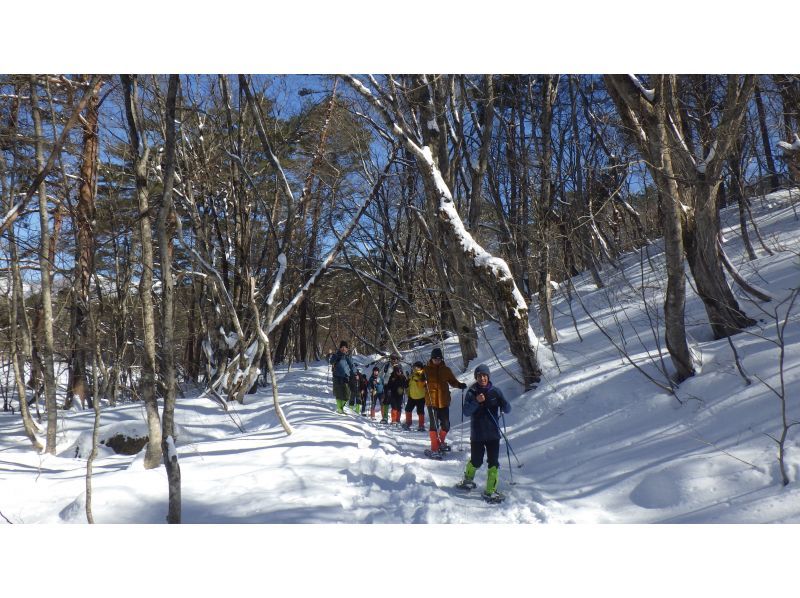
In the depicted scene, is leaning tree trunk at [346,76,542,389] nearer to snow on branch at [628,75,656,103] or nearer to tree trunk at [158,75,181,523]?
snow on branch at [628,75,656,103]

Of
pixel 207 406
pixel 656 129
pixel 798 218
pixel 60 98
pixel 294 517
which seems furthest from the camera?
pixel 798 218

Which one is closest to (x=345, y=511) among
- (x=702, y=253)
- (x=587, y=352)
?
(x=702, y=253)

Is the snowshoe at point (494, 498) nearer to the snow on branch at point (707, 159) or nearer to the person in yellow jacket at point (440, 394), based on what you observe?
the person in yellow jacket at point (440, 394)

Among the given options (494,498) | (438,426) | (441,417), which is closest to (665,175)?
(494,498)

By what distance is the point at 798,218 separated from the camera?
45.3ft

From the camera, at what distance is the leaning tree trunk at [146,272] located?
6.02m

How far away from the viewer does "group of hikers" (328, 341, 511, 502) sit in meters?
5.87

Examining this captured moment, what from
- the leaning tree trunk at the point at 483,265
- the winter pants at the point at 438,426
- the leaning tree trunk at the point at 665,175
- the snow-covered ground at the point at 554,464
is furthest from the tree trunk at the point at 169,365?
the leaning tree trunk at the point at 665,175

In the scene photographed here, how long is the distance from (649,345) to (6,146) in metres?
10.7

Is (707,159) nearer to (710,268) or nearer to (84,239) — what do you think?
(710,268)

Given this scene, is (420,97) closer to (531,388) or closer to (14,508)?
(531,388)

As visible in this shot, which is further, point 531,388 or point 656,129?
point 531,388

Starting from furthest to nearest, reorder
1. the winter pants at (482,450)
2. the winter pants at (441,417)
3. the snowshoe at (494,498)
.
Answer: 1. the winter pants at (441,417)
2. the winter pants at (482,450)
3. the snowshoe at (494,498)

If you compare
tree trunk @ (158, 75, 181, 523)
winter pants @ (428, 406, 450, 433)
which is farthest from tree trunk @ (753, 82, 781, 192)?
tree trunk @ (158, 75, 181, 523)
